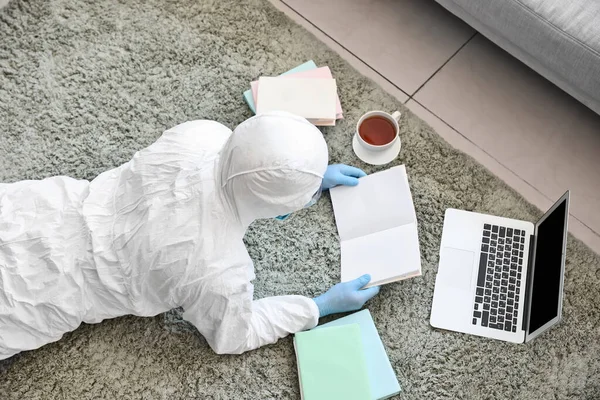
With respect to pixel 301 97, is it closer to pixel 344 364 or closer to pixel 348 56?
pixel 348 56

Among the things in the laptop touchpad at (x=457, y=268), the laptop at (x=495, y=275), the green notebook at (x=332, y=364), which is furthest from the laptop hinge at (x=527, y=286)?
the green notebook at (x=332, y=364)

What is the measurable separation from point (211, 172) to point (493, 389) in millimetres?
831

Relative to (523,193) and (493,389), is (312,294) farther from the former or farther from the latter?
(523,193)

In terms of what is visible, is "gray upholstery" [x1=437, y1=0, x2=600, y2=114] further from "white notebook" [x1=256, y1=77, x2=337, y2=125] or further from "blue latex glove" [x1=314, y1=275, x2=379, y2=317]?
"blue latex glove" [x1=314, y1=275, x2=379, y2=317]

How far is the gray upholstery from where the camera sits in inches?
53.4

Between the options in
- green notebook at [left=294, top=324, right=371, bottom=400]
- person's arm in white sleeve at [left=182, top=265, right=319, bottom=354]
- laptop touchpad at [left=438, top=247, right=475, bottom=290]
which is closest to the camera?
person's arm in white sleeve at [left=182, top=265, right=319, bottom=354]

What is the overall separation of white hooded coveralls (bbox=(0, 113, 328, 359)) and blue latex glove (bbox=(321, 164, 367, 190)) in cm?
32

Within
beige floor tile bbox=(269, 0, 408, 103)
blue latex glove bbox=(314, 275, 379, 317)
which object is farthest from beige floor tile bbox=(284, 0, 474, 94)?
blue latex glove bbox=(314, 275, 379, 317)

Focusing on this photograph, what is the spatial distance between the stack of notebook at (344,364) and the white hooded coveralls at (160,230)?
15cm

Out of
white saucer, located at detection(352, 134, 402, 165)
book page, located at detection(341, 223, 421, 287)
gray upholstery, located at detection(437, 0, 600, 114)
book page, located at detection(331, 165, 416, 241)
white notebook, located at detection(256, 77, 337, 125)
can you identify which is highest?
gray upholstery, located at detection(437, 0, 600, 114)

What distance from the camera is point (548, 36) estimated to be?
1.40 m

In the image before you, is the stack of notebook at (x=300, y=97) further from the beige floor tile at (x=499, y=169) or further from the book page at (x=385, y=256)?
the book page at (x=385, y=256)

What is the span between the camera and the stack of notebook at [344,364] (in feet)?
4.32

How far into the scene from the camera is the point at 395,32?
1.78m
